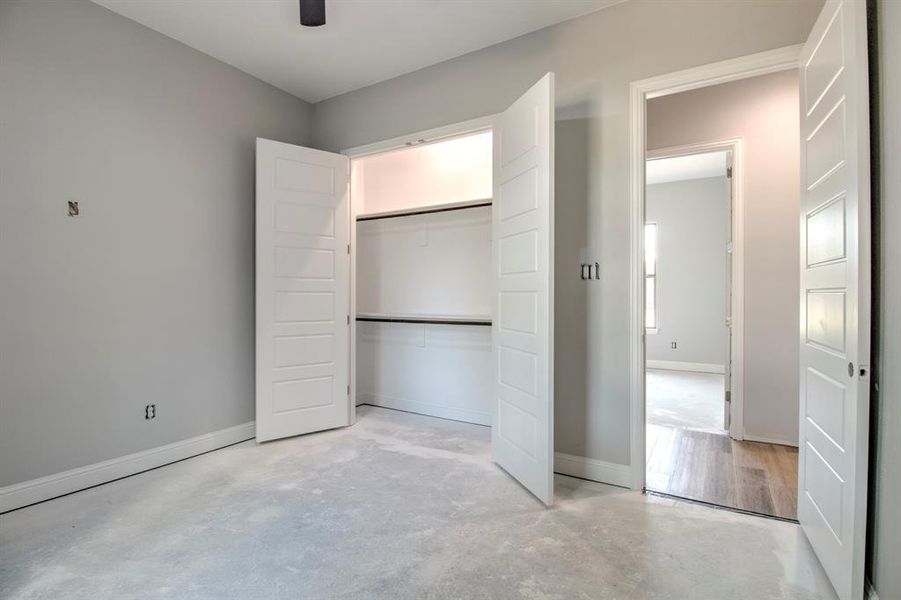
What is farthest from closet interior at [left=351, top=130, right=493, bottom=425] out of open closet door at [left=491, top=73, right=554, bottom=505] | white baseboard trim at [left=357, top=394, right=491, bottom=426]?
open closet door at [left=491, top=73, right=554, bottom=505]

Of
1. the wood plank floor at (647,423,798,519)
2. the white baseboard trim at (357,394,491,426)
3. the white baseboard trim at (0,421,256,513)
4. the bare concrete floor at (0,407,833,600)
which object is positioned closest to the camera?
the bare concrete floor at (0,407,833,600)

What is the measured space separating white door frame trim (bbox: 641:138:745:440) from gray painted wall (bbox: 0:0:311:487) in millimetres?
4050

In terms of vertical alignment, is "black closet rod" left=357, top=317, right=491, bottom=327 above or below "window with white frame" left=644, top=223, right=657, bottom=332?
below

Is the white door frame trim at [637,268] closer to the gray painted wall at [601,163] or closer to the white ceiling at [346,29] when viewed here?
the gray painted wall at [601,163]

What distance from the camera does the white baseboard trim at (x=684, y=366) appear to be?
6.81m

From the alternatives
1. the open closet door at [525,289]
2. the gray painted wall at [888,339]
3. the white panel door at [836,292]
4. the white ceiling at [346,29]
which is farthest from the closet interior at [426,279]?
the gray painted wall at [888,339]

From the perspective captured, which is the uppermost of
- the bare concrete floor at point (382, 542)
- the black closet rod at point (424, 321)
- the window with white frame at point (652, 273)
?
the window with white frame at point (652, 273)

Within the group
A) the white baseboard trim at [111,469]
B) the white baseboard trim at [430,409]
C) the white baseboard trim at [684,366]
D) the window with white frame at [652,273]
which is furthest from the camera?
the window with white frame at [652,273]

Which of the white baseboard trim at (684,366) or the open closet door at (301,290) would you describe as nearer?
the open closet door at (301,290)

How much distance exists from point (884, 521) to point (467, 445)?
2378mm

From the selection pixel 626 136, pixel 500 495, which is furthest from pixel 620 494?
pixel 626 136

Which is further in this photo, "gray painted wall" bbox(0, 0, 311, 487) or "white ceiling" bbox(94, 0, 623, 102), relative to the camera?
"white ceiling" bbox(94, 0, 623, 102)

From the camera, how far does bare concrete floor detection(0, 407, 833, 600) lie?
1737 millimetres

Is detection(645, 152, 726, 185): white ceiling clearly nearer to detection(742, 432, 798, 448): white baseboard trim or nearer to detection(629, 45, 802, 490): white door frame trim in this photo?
detection(629, 45, 802, 490): white door frame trim
